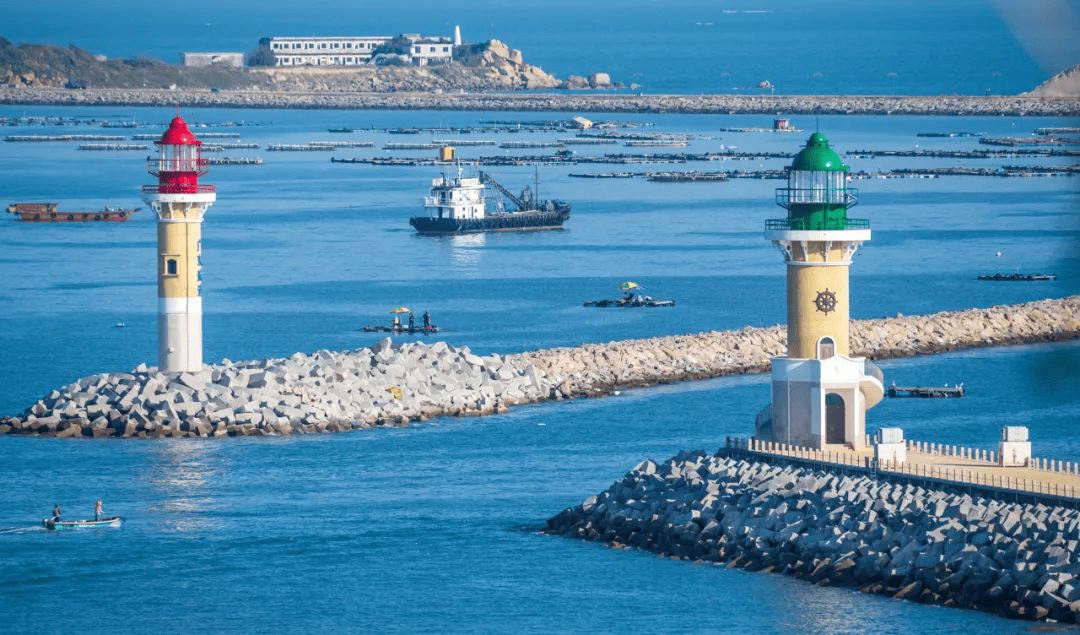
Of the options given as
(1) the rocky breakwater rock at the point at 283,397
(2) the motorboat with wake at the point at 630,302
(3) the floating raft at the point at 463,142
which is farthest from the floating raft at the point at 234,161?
(1) the rocky breakwater rock at the point at 283,397

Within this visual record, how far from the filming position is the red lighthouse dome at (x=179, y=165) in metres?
39.6

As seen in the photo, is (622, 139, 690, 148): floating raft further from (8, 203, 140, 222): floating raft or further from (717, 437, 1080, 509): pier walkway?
(717, 437, 1080, 509): pier walkway

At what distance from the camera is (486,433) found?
40031 millimetres

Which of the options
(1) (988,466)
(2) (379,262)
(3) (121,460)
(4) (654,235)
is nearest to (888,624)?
(1) (988,466)

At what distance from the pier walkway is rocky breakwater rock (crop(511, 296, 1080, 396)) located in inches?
628

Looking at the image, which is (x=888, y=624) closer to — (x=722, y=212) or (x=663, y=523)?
(x=663, y=523)

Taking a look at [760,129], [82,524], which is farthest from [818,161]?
[760,129]

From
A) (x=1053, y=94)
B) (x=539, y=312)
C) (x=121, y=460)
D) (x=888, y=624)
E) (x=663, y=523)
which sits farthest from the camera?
(x=539, y=312)

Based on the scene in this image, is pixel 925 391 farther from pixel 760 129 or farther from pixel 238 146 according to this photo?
pixel 760 129

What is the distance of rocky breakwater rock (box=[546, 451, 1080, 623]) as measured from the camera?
24109 mm

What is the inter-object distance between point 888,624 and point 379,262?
5691 centimetres

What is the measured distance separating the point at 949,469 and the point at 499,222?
67847 mm

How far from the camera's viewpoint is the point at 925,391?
45.0 metres

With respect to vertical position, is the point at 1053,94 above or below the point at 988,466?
above
